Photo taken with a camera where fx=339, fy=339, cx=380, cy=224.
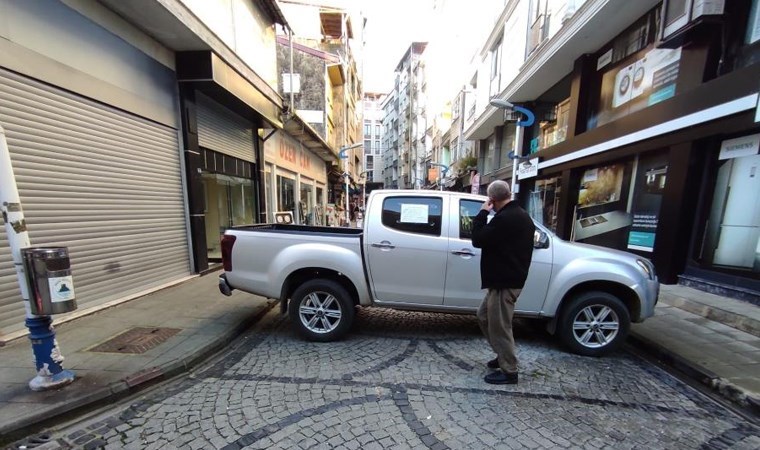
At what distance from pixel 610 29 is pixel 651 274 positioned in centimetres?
784

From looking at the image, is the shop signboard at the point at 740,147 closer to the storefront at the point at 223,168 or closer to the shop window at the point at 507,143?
the storefront at the point at 223,168

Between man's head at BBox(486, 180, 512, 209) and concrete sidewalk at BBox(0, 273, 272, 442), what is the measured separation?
3.64m

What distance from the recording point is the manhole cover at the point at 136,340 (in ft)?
12.5

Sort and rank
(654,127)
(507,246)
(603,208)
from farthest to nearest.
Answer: (603,208) < (654,127) < (507,246)

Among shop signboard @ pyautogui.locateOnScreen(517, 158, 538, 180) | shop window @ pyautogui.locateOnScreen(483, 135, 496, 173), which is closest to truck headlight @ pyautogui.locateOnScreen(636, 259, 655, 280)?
shop signboard @ pyautogui.locateOnScreen(517, 158, 538, 180)

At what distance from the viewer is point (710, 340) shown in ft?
14.7

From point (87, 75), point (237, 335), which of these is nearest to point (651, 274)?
point (237, 335)

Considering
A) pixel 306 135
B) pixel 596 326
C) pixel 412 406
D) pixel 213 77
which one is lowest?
pixel 412 406

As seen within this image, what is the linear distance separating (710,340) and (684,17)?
18.7 ft

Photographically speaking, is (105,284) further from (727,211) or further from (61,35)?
(727,211)

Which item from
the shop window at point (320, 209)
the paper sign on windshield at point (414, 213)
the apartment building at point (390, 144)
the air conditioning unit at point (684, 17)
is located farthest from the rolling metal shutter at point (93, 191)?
the apartment building at point (390, 144)

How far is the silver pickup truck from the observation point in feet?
13.2

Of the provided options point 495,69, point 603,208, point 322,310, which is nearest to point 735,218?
point 603,208

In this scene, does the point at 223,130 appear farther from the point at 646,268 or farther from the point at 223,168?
the point at 646,268
